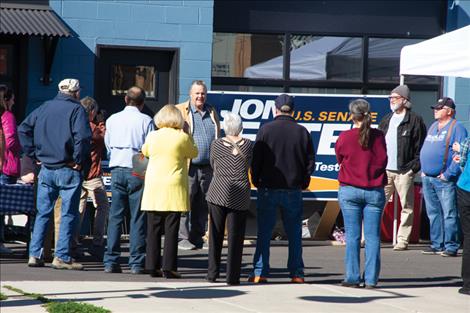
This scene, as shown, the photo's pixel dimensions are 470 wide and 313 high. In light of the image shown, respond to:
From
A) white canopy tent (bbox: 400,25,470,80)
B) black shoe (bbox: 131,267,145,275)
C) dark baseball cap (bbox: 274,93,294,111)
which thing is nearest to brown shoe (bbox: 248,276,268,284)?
black shoe (bbox: 131,267,145,275)

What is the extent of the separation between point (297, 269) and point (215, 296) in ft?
4.68

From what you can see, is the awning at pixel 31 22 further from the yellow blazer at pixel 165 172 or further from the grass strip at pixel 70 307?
the grass strip at pixel 70 307

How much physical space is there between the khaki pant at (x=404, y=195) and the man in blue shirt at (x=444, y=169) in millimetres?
291

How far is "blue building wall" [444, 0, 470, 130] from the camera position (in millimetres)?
16625

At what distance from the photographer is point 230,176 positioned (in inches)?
434

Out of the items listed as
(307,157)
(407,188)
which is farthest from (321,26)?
(307,157)

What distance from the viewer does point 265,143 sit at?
11.2 metres

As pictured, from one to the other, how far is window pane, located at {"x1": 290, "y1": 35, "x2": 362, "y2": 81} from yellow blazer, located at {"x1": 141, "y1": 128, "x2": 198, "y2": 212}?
570 cm

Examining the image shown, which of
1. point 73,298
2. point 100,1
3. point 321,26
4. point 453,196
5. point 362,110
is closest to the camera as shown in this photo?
point 73,298

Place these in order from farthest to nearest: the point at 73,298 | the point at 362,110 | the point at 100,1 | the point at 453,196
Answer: the point at 100,1
the point at 453,196
the point at 362,110
the point at 73,298

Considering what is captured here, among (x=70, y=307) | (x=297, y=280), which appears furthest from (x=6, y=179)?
(x=70, y=307)

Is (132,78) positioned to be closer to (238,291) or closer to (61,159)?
(61,159)

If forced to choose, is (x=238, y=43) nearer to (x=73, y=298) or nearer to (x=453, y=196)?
(x=453, y=196)

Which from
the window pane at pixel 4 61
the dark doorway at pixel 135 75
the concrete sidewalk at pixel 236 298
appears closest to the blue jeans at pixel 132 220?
the concrete sidewalk at pixel 236 298
